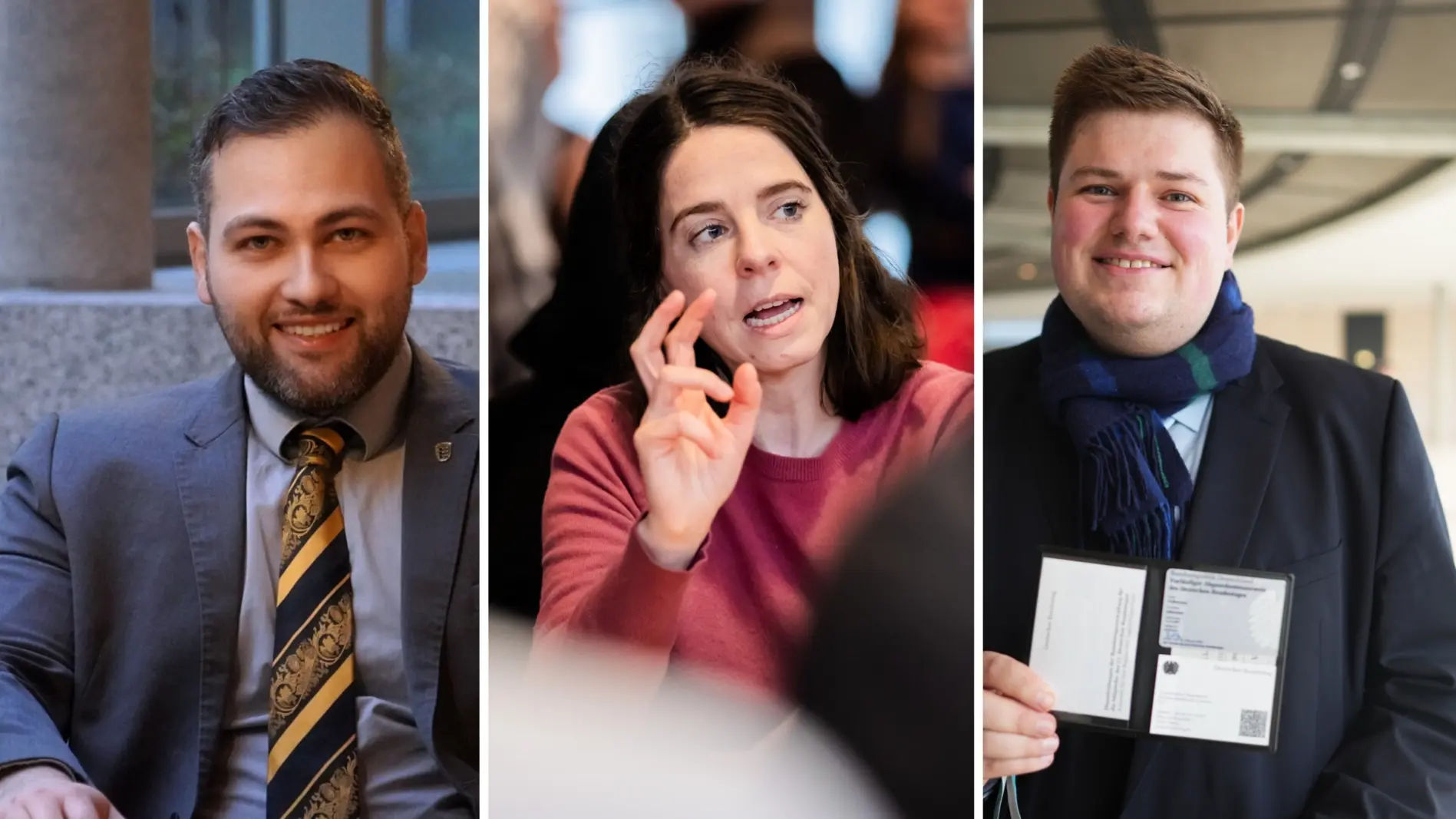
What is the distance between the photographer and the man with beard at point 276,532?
3.04 meters

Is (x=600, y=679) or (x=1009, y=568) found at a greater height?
(x=1009, y=568)

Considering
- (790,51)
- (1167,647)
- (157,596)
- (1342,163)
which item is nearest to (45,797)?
(157,596)

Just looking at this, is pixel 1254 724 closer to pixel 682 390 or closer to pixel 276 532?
pixel 682 390

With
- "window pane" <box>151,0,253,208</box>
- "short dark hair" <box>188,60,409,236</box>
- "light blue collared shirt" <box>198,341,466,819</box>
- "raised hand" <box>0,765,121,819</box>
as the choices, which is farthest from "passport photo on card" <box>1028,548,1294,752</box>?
"window pane" <box>151,0,253,208</box>

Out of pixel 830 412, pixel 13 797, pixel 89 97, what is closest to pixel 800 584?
pixel 830 412

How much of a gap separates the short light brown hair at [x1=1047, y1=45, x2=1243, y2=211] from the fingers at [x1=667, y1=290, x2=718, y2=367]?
826mm

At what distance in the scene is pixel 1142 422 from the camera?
9.92 ft

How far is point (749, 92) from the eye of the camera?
120 inches

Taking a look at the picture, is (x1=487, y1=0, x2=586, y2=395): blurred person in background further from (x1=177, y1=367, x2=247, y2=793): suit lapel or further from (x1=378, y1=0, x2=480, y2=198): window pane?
(x1=177, y1=367, x2=247, y2=793): suit lapel

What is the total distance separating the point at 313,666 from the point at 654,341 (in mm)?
1032

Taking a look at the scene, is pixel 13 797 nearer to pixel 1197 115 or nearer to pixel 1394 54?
pixel 1197 115

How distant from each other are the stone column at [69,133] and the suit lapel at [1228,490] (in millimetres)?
2443

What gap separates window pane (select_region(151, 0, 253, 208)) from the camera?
3203 mm

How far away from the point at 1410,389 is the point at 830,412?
4.20 ft
